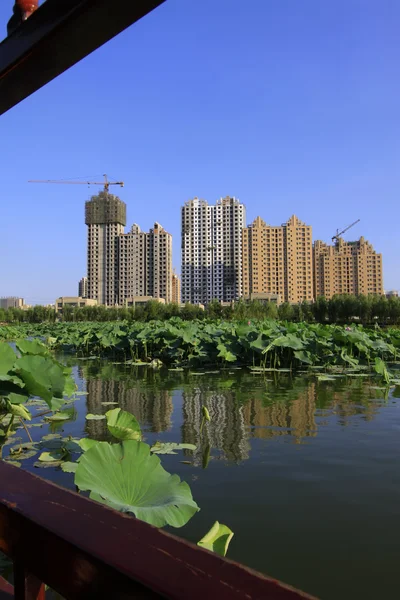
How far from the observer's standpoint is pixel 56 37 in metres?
1.12

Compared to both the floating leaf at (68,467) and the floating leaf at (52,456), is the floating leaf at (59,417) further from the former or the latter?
the floating leaf at (68,467)

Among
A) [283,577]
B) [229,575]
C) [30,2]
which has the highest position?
[30,2]

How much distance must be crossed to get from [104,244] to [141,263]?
24.0ft

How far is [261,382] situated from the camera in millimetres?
4430

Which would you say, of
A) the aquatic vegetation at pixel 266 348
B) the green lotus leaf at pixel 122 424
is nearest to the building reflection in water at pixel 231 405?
the green lotus leaf at pixel 122 424

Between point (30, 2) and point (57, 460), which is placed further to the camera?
point (57, 460)

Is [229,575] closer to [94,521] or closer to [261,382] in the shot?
[94,521]

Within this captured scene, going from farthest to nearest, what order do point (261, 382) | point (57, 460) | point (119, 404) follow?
point (261, 382)
point (119, 404)
point (57, 460)

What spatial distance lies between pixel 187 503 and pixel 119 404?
2594 mm

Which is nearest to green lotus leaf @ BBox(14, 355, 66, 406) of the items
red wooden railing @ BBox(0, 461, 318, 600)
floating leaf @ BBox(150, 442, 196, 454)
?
floating leaf @ BBox(150, 442, 196, 454)

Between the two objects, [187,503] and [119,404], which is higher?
[187,503]

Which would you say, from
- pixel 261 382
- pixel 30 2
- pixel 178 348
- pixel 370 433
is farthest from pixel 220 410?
pixel 178 348

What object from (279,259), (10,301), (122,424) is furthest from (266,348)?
(10,301)

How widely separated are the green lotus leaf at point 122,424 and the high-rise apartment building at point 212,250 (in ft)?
249
